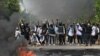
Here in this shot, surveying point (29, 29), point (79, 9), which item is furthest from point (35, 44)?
point (79, 9)

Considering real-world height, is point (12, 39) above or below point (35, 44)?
above

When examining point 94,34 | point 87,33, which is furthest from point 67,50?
point 94,34

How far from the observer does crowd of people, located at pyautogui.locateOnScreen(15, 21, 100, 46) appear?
76.8 ft

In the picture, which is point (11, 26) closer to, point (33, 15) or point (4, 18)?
point (4, 18)

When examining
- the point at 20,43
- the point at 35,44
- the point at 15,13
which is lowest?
the point at 35,44

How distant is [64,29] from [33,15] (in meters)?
14.4

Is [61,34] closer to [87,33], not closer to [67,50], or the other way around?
[87,33]

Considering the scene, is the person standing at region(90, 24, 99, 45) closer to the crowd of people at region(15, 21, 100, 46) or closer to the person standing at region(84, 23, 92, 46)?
the crowd of people at region(15, 21, 100, 46)

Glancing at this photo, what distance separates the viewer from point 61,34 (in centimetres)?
2336

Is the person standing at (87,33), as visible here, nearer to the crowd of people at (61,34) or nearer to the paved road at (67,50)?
the crowd of people at (61,34)

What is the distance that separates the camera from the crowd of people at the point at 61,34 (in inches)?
922

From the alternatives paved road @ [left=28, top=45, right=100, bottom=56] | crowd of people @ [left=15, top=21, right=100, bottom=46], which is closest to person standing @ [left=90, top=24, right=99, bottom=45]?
crowd of people @ [left=15, top=21, right=100, bottom=46]

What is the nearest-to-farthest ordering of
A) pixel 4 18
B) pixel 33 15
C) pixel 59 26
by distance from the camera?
pixel 4 18, pixel 59 26, pixel 33 15

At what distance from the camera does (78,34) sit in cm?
2347
